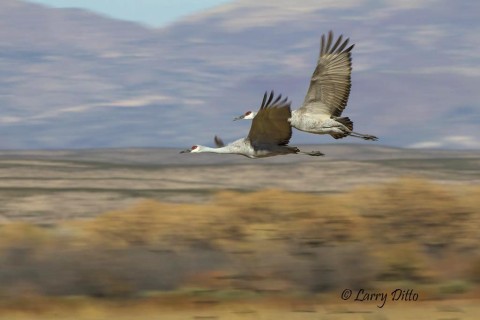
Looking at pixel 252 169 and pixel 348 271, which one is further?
pixel 252 169

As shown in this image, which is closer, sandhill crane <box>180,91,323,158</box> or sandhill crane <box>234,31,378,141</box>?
sandhill crane <box>180,91,323,158</box>

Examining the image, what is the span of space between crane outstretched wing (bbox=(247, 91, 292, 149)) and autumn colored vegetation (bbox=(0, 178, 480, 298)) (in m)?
3.91

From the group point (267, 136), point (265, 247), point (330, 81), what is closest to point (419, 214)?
point (265, 247)

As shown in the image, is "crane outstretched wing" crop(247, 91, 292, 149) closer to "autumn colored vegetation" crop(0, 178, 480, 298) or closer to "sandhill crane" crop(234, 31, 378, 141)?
"sandhill crane" crop(234, 31, 378, 141)

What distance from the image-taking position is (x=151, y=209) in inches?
1153

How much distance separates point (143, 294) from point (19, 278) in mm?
2668

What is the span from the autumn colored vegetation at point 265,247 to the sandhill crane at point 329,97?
3.74m

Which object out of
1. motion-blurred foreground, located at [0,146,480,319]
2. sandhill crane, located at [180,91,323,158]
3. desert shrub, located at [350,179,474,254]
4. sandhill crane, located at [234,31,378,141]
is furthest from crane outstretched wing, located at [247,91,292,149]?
desert shrub, located at [350,179,474,254]

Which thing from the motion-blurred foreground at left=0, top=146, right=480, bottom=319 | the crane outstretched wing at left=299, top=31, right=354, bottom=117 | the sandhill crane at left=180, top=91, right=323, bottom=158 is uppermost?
the crane outstretched wing at left=299, top=31, right=354, bottom=117

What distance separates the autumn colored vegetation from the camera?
2583 centimetres

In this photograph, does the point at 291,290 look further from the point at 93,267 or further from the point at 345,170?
the point at 345,170

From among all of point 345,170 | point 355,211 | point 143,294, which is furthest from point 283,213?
point 345,170

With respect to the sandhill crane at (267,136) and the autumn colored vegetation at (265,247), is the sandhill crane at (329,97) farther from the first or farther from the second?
the autumn colored vegetation at (265,247)

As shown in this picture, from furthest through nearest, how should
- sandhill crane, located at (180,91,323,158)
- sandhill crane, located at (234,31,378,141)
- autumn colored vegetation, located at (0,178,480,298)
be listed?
autumn colored vegetation, located at (0,178,480,298) < sandhill crane, located at (234,31,378,141) < sandhill crane, located at (180,91,323,158)
